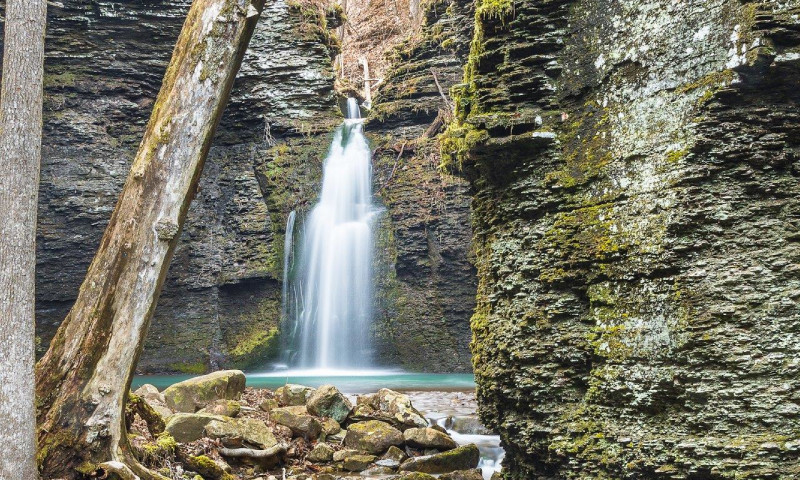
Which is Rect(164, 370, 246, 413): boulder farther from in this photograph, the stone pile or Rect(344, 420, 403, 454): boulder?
Rect(344, 420, 403, 454): boulder

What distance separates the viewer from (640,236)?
4.61 m

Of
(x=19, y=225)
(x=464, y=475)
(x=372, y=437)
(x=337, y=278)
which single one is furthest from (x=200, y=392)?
(x=337, y=278)

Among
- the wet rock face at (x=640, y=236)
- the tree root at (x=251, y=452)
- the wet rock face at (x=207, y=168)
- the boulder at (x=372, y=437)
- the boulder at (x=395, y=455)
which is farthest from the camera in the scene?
the wet rock face at (x=207, y=168)

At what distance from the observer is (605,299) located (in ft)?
15.9

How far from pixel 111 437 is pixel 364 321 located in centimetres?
1361

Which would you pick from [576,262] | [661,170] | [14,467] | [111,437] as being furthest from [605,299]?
[14,467]

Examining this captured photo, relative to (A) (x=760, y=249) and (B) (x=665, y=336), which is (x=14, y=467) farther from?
(A) (x=760, y=249)

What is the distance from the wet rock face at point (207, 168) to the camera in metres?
18.6

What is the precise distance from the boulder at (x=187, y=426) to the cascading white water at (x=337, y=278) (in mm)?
10917

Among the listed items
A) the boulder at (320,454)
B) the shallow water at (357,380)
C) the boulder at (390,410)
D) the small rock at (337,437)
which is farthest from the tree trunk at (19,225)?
the shallow water at (357,380)

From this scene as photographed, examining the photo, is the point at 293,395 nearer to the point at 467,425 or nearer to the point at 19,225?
the point at 467,425

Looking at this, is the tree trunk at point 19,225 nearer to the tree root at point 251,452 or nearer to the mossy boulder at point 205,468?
the mossy boulder at point 205,468

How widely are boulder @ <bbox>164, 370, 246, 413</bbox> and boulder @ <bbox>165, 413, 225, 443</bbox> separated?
1230mm

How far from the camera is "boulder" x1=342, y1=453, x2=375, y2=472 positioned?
7.43m
